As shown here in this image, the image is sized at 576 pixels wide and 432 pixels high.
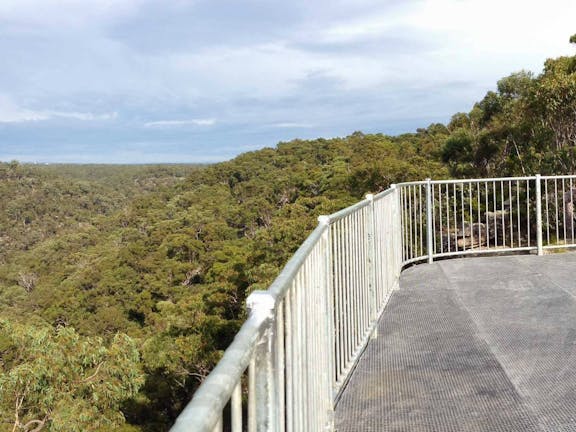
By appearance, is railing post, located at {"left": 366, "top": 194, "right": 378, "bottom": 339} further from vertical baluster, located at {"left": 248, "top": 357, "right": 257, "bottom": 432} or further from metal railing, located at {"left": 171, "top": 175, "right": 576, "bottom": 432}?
vertical baluster, located at {"left": 248, "top": 357, "right": 257, "bottom": 432}

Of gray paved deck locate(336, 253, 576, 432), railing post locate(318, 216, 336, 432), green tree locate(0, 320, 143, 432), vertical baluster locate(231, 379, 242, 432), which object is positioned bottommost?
green tree locate(0, 320, 143, 432)

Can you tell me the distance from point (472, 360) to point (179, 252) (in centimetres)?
4979

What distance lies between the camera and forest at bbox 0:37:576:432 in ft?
57.1

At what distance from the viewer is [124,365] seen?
62.8ft

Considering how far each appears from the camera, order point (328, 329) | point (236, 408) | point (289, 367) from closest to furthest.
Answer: point (236, 408), point (289, 367), point (328, 329)

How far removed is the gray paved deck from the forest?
11.1 metres

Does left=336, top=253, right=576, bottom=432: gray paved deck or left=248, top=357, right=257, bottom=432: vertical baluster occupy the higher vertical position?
left=248, top=357, right=257, bottom=432: vertical baluster

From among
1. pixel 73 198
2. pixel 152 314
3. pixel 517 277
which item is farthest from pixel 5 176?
pixel 517 277

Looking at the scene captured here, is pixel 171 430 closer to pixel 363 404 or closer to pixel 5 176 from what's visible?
pixel 363 404

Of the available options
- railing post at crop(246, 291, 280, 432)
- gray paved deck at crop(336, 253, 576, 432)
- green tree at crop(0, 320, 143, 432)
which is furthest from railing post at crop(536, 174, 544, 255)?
green tree at crop(0, 320, 143, 432)

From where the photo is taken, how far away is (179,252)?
52094mm

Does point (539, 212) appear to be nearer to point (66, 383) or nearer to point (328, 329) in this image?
point (328, 329)

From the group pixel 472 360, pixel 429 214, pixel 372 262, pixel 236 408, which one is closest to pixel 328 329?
pixel 472 360

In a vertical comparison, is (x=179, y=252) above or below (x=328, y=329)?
below
